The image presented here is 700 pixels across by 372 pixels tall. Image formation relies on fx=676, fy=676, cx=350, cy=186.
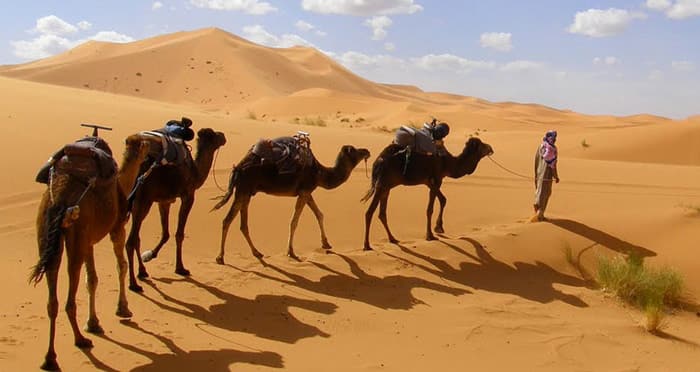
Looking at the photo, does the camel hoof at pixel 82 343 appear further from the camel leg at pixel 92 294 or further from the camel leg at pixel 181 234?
the camel leg at pixel 181 234

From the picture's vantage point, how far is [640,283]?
9.13 metres

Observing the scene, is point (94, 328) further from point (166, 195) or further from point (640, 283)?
point (640, 283)

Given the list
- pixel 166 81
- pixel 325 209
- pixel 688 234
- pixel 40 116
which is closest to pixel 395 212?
pixel 325 209

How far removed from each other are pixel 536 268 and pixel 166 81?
2165 inches

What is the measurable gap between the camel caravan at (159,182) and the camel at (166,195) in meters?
0.01

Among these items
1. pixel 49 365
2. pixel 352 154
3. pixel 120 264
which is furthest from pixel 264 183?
pixel 49 365

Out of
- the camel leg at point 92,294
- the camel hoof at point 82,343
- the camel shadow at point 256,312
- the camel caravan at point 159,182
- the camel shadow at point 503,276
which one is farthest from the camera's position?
the camel shadow at point 503,276

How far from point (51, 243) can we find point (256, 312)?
271cm

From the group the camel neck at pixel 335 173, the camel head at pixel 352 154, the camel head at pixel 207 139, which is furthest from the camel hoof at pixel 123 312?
the camel head at pixel 352 154

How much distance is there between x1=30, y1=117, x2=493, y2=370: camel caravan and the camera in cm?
587

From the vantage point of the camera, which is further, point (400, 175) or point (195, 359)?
point (400, 175)

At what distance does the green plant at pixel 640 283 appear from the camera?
9.09 meters

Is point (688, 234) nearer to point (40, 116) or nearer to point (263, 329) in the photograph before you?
point (263, 329)

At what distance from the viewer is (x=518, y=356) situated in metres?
6.93
